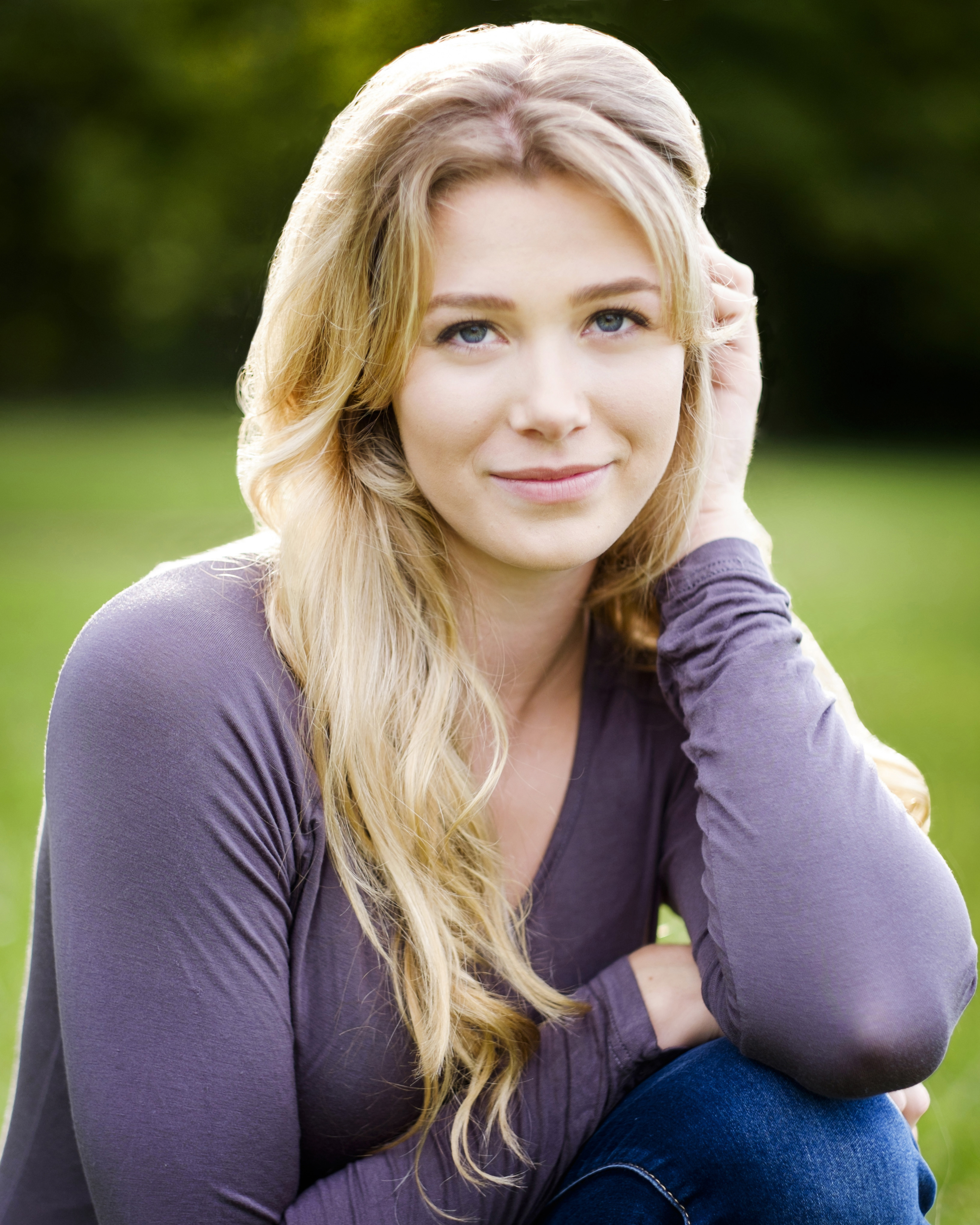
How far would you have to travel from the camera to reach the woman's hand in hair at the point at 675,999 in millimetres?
1771

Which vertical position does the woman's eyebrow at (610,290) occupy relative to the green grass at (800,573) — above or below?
above

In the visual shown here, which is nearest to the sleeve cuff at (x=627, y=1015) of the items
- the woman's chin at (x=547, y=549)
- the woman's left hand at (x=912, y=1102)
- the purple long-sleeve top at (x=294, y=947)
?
the purple long-sleeve top at (x=294, y=947)

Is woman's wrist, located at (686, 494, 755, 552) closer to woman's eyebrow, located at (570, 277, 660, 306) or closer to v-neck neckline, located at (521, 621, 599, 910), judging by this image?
v-neck neckline, located at (521, 621, 599, 910)

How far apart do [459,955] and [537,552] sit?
58 centimetres

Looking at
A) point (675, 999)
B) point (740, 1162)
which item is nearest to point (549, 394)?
point (675, 999)

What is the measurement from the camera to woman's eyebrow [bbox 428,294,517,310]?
1.64 m

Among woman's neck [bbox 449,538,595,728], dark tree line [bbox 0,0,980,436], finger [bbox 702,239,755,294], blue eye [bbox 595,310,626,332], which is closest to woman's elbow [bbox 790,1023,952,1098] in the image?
woman's neck [bbox 449,538,595,728]

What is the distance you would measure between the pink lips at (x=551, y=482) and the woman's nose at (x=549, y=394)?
0.18 feet

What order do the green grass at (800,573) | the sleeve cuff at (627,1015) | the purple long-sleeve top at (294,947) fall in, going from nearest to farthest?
the purple long-sleeve top at (294,947)
the sleeve cuff at (627,1015)
the green grass at (800,573)

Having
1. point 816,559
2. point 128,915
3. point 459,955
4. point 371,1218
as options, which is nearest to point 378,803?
point 459,955

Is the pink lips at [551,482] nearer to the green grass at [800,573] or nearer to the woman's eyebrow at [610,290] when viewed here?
the woman's eyebrow at [610,290]

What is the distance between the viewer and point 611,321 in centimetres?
172

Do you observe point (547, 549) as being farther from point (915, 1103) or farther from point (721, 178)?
point (721, 178)

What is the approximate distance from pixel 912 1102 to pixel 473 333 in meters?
1.33
